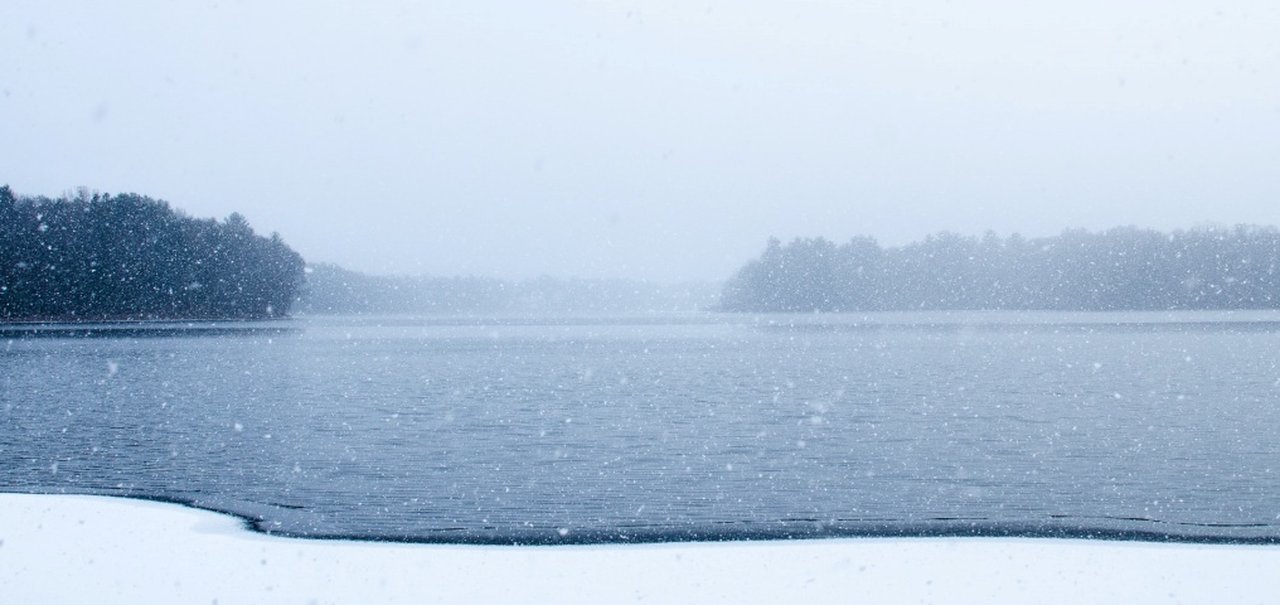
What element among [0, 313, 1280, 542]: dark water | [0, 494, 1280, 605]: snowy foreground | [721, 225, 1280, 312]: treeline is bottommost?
[0, 313, 1280, 542]: dark water

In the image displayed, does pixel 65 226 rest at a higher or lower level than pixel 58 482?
higher

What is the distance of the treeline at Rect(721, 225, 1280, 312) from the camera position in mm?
153000

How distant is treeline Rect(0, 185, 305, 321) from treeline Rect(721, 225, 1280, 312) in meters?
99.6

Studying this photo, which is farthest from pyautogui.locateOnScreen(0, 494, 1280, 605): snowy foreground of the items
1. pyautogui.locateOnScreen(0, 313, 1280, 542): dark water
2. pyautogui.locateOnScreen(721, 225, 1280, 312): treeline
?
pyautogui.locateOnScreen(721, 225, 1280, 312): treeline

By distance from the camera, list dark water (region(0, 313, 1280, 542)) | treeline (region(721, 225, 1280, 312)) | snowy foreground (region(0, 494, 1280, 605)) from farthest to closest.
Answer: treeline (region(721, 225, 1280, 312))
dark water (region(0, 313, 1280, 542))
snowy foreground (region(0, 494, 1280, 605))

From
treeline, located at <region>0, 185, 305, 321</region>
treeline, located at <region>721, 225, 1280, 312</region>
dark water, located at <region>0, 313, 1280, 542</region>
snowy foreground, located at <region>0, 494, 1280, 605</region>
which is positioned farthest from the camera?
treeline, located at <region>721, 225, 1280, 312</region>

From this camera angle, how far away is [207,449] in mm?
17531

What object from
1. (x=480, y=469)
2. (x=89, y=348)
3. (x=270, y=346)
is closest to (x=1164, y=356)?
(x=480, y=469)

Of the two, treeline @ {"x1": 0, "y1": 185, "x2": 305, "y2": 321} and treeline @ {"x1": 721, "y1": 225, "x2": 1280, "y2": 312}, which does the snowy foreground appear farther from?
treeline @ {"x1": 721, "y1": 225, "x2": 1280, "y2": 312}

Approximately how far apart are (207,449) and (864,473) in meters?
11.2

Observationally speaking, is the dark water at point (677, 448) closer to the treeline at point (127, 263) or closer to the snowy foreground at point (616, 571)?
the snowy foreground at point (616, 571)

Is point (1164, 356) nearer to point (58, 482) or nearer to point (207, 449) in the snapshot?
point (207, 449)

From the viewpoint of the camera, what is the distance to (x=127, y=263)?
100812 millimetres

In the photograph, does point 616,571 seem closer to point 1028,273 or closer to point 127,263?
point 127,263
